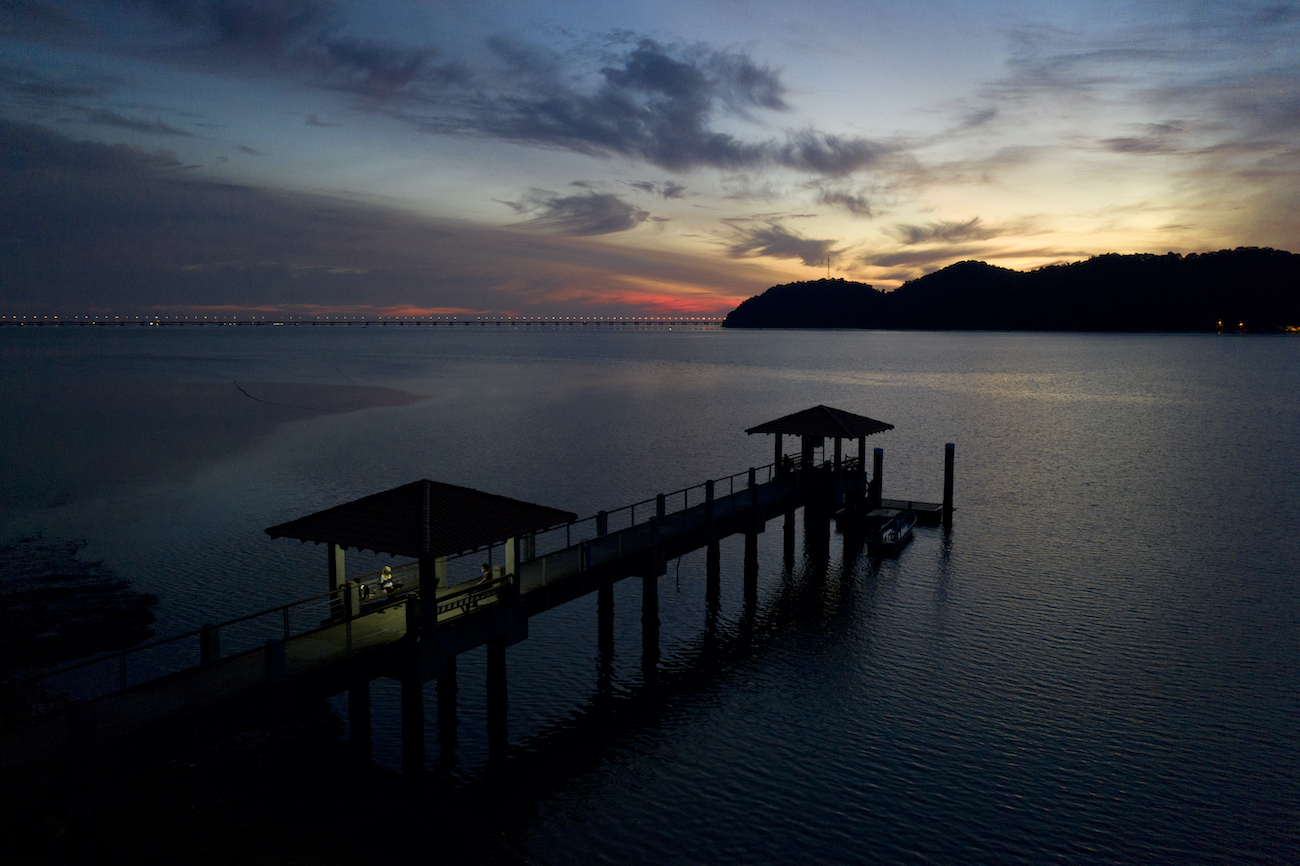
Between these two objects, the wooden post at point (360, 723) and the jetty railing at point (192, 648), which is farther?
the wooden post at point (360, 723)

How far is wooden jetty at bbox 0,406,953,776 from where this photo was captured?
457 inches

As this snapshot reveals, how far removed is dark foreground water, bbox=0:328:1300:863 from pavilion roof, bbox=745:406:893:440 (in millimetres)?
4962

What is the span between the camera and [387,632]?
15289 mm

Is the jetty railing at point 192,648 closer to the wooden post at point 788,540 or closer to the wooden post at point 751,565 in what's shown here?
the wooden post at point 751,565

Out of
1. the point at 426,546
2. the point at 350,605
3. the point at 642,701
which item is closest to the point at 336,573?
the point at 350,605

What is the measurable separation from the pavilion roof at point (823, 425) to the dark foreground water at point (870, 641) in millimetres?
4962

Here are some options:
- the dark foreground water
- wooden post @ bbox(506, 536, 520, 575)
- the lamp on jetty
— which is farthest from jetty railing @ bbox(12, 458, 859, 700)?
→ the dark foreground water

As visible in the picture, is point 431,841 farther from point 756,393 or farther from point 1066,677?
point 756,393

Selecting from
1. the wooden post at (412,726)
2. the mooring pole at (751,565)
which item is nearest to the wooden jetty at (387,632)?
the wooden post at (412,726)

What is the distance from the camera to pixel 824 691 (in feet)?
64.3

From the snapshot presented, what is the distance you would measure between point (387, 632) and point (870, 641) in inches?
538

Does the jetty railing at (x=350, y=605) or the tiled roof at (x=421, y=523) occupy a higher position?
the tiled roof at (x=421, y=523)

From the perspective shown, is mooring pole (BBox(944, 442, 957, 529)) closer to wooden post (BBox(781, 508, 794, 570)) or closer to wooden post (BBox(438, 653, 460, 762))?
wooden post (BBox(781, 508, 794, 570))

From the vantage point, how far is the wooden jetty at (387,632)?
11.6 metres
